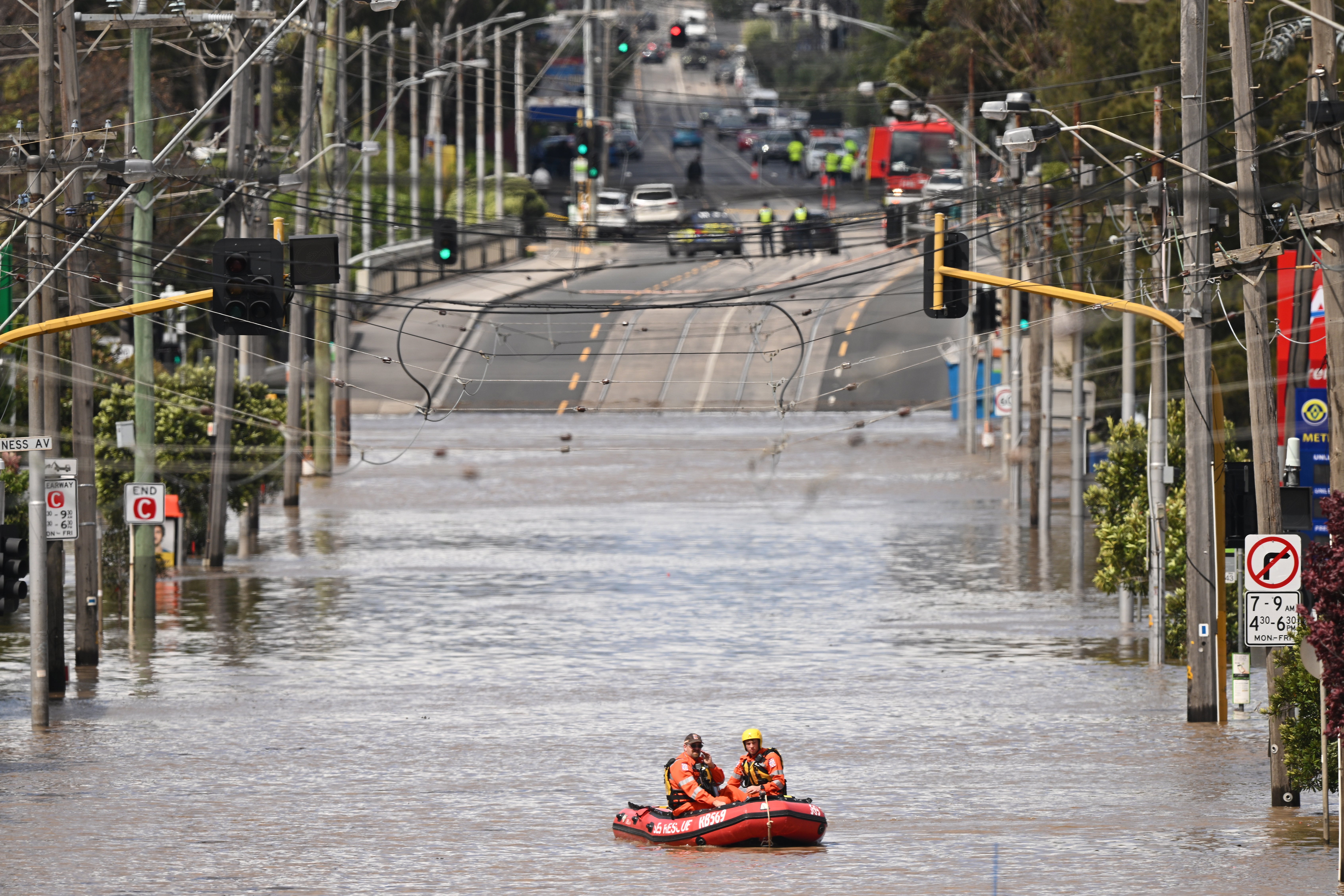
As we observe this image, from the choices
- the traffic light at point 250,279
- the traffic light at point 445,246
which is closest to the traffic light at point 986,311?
the traffic light at point 445,246

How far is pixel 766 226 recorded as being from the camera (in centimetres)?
5234

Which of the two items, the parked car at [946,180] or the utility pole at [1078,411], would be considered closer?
the utility pole at [1078,411]

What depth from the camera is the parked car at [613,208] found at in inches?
3477

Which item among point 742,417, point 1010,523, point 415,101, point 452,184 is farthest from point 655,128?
point 1010,523

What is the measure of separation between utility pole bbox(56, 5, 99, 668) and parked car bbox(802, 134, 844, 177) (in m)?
86.8

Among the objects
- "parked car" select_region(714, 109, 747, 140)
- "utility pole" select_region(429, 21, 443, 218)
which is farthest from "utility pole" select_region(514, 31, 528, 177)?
"parked car" select_region(714, 109, 747, 140)

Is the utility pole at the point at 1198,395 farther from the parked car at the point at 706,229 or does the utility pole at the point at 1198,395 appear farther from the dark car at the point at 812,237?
the dark car at the point at 812,237

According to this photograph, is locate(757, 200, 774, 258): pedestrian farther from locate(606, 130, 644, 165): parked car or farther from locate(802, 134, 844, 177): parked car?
locate(606, 130, 644, 165): parked car

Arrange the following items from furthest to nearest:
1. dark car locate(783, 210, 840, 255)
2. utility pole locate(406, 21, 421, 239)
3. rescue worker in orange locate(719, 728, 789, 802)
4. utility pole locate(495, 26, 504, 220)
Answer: utility pole locate(495, 26, 504, 220) → utility pole locate(406, 21, 421, 239) → dark car locate(783, 210, 840, 255) → rescue worker in orange locate(719, 728, 789, 802)

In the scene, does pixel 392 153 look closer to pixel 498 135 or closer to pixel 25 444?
pixel 498 135

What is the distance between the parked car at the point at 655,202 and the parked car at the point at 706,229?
2.26ft

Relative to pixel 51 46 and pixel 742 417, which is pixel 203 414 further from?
pixel 742 417

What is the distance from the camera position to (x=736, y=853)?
20203mm

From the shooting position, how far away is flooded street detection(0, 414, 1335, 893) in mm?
19125
